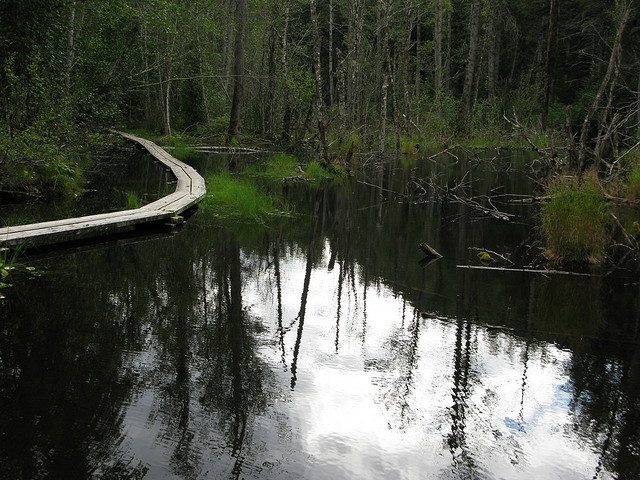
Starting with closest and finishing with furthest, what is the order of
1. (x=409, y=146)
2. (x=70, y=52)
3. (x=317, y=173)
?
(x=70, y=52) < (x=317, y=173) < (x=409, y=146)

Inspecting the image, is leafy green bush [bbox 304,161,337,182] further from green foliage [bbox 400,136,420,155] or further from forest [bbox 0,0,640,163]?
green foliage [bbox 400,136,420,155]

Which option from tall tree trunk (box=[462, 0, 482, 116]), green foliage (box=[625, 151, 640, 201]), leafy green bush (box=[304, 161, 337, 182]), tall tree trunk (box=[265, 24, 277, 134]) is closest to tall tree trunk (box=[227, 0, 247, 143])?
tall tree trunk (box=[265, 24, 277, 134])

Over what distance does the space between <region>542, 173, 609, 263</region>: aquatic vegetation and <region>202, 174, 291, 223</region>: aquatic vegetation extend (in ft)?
15.2

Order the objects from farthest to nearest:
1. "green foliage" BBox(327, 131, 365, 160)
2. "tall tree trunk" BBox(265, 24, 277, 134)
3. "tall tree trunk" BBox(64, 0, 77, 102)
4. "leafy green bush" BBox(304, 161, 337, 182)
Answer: "tall tree trunk" BBox(265, 24, 277, 134) → "green foliage" BBox(327, 131, 365, 160) → "leafy green bush" BBox(304, 161, 337, 182) → "tall tree trunk" BBox(64, 0, 77, 102)

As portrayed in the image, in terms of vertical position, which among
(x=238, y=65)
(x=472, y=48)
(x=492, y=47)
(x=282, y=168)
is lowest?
(x=282, y=168)

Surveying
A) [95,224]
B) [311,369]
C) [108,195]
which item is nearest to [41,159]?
[108,195]

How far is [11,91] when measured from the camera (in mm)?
11359

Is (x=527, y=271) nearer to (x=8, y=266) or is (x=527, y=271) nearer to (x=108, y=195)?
(x=8, y=266)

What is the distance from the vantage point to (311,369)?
15.3 ft

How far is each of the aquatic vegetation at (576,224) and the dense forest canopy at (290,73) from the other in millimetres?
2122

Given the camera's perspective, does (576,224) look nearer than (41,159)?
Yes

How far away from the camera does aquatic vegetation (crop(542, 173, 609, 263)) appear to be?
307 inches

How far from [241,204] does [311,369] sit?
263 inches

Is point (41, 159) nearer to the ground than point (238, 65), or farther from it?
nearer to the ground
